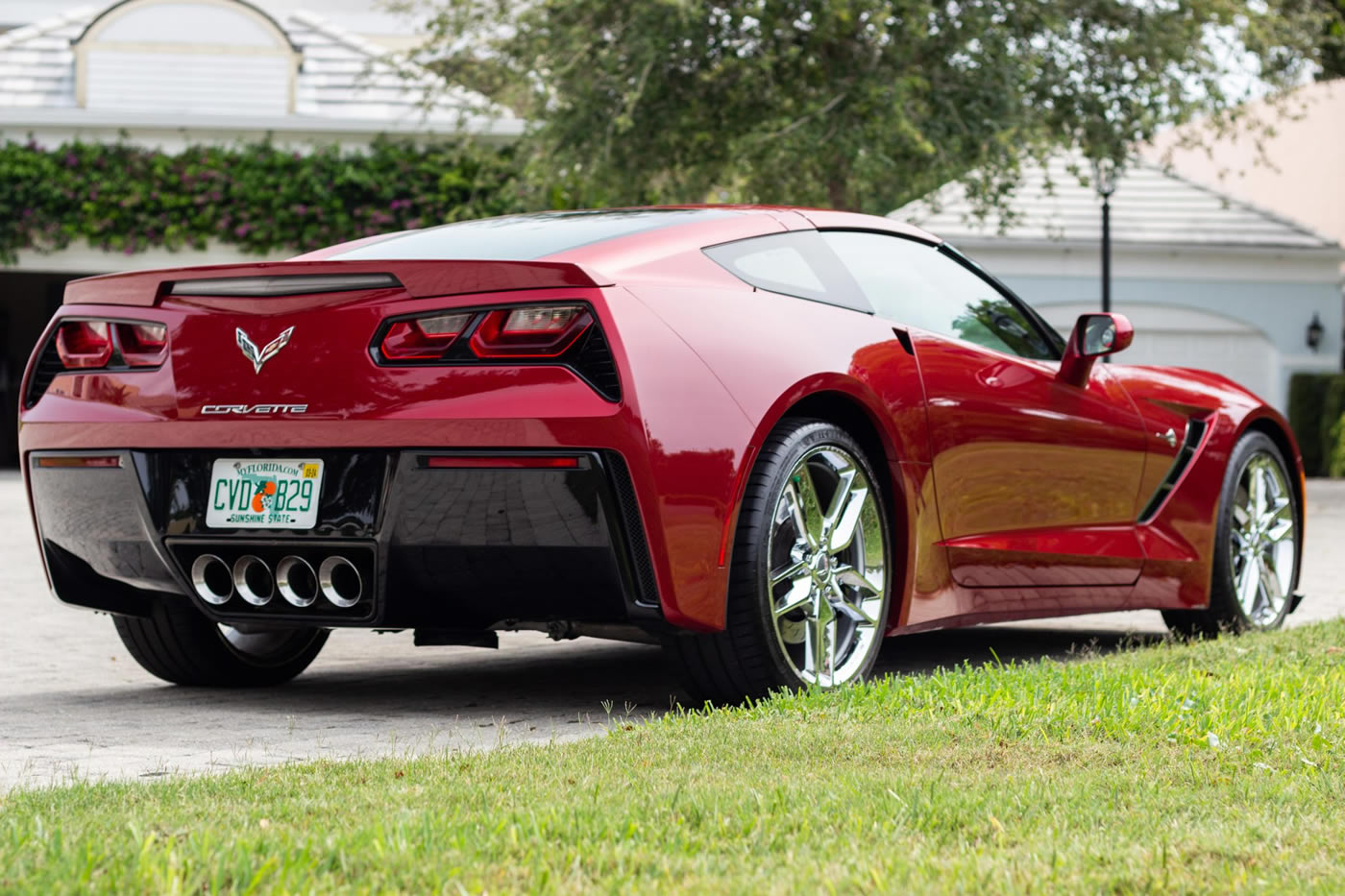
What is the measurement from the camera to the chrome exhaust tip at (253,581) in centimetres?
488

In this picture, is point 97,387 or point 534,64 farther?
point 534,64

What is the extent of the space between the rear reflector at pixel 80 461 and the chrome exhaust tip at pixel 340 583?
0.70 metres

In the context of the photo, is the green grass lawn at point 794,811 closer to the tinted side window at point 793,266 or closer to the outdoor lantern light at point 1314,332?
the tinted side window at point 793,266

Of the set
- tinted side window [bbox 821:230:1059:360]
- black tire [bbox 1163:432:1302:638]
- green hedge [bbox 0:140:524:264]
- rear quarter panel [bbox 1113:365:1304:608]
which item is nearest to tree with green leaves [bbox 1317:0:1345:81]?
green hedge [bbox 0:140:524:264]

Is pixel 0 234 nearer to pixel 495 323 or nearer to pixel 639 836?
pixel 495 323

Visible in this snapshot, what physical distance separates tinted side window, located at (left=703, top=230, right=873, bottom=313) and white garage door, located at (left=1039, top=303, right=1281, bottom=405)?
21.9 m

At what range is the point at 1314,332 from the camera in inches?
1058

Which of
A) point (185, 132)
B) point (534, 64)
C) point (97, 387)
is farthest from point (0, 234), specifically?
point (97, 387)

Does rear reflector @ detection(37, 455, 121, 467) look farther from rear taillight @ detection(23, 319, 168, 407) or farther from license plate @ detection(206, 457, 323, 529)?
license plate @ detection(206, 457, 323, 529)

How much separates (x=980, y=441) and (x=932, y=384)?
12.1 inches

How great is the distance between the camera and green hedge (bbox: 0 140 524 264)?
76.9ft

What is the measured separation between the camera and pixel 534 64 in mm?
17953

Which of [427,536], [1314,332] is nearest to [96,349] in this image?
[427,536]

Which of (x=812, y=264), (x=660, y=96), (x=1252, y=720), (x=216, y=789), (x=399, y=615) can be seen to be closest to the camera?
(x=216, y=789)
